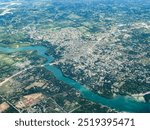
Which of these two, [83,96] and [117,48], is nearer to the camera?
[83,96]

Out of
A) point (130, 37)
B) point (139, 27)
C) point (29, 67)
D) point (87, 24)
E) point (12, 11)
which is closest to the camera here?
point (29, 67)

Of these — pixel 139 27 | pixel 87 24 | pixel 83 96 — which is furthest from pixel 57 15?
pixel 83 96

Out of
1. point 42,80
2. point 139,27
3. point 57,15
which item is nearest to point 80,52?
point 42,80

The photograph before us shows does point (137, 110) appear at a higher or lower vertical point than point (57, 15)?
higher

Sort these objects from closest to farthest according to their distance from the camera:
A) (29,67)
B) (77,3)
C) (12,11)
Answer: (29,67), (12,11), (77,3)

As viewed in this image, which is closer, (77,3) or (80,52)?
(80,52)

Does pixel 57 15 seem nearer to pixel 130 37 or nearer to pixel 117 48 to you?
pixel 130 37

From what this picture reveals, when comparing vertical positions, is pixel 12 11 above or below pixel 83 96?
below

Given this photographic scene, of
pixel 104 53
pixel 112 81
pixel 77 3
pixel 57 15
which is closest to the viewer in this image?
pixel 112 81

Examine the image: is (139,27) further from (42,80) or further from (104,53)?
(42,80)
